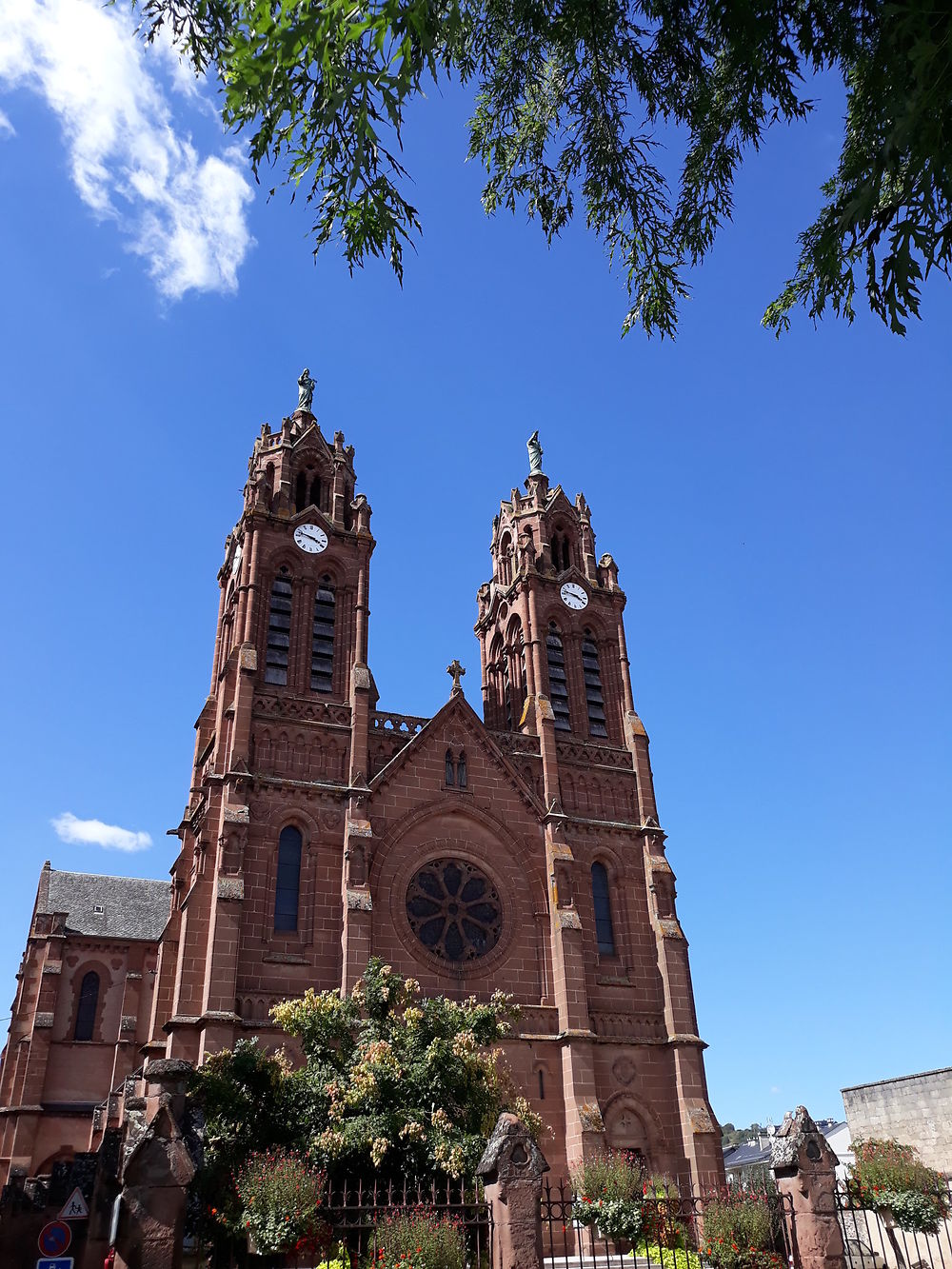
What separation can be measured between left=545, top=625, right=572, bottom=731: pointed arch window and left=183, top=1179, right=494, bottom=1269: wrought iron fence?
18.2 m

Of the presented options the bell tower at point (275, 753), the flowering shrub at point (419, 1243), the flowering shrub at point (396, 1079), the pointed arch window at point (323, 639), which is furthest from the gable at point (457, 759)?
the flowering shrub at point (419, 1243)

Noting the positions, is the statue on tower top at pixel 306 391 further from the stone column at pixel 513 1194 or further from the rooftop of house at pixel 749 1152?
the rooftop of house at pixel 749 1152

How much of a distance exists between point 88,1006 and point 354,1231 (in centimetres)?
2716

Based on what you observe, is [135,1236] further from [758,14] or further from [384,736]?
[384,736]

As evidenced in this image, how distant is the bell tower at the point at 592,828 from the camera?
29703 millimetres

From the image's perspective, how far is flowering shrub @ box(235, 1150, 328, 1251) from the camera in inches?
650

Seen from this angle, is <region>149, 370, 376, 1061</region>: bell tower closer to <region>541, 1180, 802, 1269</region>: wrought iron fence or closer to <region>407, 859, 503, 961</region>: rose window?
<region>407, 859, 503, 961</region>: rose window

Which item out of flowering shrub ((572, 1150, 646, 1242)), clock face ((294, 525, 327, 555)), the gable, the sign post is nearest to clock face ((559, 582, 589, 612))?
the gable

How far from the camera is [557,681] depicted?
37.5 m

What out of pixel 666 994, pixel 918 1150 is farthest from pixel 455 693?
pixel 918 1150

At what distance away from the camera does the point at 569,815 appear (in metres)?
33.9

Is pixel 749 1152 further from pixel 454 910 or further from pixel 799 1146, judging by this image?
pixel 799 1146

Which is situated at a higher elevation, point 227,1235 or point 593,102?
point 593,102

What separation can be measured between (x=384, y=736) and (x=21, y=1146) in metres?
21.7
